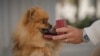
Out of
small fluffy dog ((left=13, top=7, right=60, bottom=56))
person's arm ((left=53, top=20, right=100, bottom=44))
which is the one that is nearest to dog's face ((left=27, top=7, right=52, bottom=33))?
small fluffy dog ((left=13, top=7, right=60, bottom=56))

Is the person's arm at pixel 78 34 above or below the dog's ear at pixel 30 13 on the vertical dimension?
below

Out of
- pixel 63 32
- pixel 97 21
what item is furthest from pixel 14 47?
pixel 97 21

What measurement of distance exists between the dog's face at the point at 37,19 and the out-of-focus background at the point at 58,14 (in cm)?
4

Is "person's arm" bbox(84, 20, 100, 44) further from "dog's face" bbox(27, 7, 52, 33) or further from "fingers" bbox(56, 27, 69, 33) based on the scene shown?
"dog's face" bbox(27, 7, 52, 33)

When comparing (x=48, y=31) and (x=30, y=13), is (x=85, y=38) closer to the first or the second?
(x=48, y=31)

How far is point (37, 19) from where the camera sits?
117 centimetres

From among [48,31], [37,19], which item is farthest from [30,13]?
[48,31]

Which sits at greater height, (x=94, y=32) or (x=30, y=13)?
(x=30, y=13)

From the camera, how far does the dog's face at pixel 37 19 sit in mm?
1156

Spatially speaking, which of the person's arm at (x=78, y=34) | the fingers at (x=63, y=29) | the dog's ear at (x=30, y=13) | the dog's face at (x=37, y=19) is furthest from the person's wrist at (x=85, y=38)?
the dog's ear at (x=30, y=13)

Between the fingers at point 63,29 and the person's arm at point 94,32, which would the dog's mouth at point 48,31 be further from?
the person's arm at point 94,32

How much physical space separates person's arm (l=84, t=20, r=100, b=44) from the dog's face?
28 cm

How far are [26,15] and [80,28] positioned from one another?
0.39 meters

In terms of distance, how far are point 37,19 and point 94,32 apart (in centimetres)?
41
